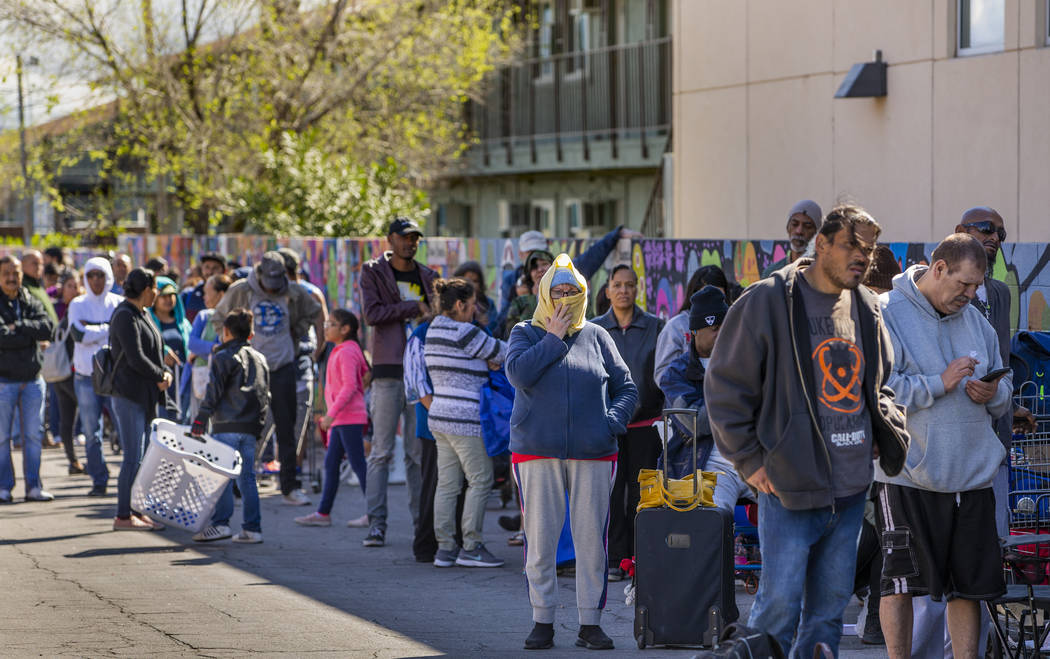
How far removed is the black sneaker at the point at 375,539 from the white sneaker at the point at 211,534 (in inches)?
41.7

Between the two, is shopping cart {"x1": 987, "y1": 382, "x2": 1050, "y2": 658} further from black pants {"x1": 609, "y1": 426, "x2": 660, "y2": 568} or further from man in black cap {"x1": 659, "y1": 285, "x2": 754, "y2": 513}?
black pants {"x1": 609, "y1": 426, "x2": 660, "y2": 568}

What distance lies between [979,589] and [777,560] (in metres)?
1.15

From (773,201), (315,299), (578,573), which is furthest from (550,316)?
(773,201)

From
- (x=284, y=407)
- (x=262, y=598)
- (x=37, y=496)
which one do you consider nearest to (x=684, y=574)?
(x=262, y=598)

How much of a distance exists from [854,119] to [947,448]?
9409mm

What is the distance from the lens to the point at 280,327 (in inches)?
517

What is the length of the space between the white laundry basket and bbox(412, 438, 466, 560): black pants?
4.92 ft

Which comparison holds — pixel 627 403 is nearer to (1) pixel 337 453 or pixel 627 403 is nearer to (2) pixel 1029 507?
(2) pixel 1029 507

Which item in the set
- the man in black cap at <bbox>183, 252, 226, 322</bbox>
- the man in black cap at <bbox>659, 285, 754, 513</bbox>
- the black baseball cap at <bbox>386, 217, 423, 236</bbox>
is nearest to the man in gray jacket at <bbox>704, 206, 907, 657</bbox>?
the man in black cap at <bbox>659, 285, 754, 513</bbox>

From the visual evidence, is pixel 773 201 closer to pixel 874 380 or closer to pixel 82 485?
pixel 82 485

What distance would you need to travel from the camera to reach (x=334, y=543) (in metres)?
11.5

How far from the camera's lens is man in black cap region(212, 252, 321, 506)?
12992 millimetres

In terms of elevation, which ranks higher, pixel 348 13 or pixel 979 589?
pixel 348 13

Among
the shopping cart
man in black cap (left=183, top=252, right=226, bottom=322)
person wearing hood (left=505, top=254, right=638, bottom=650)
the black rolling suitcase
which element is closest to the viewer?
the shopping cart
